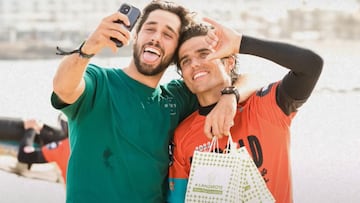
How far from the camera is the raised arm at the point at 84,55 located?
1.20 meters

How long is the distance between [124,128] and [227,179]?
30 cm

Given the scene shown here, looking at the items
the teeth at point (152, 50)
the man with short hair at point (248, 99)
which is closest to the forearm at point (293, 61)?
the man with short hair at point (248, 99)

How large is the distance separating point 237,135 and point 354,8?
1.16m

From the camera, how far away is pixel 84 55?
123cm

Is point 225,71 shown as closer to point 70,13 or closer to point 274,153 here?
point 274,153

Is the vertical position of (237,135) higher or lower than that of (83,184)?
higher

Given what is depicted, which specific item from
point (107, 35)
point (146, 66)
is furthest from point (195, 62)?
point (107, 35)

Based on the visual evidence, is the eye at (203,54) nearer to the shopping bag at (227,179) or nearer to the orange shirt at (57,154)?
the shopping bag at (227,179)

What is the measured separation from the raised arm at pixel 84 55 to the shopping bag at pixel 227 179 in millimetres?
364

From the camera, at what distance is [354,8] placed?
2268 mm

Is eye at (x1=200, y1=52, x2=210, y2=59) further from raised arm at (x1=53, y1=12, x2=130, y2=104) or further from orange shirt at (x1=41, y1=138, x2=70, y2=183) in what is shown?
orange shirt at (x1=41, y1=138, x2=70, y2=183)

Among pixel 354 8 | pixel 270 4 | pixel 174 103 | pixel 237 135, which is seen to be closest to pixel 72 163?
pixel 174 103

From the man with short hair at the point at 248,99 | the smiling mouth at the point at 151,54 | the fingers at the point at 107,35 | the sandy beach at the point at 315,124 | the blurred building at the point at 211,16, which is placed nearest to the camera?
the fingers at the point at 107,35

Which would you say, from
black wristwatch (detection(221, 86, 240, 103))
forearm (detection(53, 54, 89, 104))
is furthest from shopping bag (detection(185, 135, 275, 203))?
forearm (detection(53, 54, 89, 104))
